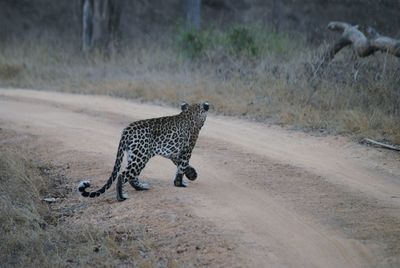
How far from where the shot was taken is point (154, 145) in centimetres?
886

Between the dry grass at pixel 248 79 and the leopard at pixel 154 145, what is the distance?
3901 mm

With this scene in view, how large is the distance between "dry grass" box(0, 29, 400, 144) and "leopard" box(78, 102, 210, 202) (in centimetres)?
390

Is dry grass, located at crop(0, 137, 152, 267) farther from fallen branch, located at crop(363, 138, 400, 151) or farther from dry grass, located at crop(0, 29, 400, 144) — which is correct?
dry grass, located at crop(0, 29, 400, 144)

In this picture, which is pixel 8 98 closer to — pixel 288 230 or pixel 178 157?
pixel 178 157

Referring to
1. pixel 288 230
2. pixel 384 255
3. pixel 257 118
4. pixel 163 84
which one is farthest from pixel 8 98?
pixel 384 255

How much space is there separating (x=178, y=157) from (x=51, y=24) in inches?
927

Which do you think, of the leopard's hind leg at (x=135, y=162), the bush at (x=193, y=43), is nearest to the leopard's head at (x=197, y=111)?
the leopard's hind leg at (x=135, y=162)

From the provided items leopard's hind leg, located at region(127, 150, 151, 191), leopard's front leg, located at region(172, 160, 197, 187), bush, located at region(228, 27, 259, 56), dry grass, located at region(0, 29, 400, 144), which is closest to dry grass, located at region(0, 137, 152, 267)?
leopard's hind leg, located at region(127, 150, 151, 191)

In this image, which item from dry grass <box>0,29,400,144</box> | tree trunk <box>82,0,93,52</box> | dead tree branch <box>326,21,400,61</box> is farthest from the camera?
tree trunk <box>82,0,93,52</box>

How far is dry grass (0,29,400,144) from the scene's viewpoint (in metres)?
13.2

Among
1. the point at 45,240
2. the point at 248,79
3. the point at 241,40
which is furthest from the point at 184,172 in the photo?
the point at 241,40

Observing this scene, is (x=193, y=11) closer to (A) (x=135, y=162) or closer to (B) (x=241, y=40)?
(B) (x=241, y=40)

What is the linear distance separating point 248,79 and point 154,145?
25.5 feet

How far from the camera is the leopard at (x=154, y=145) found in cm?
866
